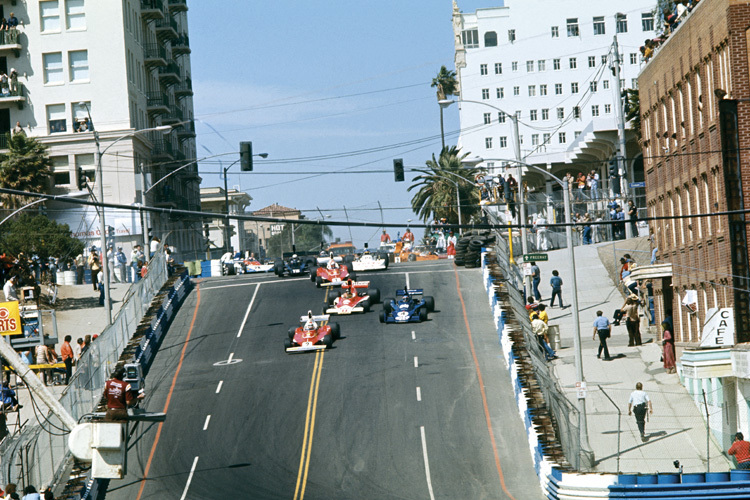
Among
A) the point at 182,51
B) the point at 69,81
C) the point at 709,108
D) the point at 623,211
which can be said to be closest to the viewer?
the point at 709,108

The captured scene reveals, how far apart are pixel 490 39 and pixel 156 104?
48.6m

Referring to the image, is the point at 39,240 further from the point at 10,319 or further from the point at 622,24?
the point at 622,24

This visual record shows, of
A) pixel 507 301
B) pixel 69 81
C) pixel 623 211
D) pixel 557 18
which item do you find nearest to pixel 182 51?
pixel 69 81

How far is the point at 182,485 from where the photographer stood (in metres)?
25.1

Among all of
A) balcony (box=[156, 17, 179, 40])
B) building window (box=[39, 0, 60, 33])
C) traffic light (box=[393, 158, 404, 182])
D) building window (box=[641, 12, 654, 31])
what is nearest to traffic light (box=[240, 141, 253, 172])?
traffic light (box=[393, 158, 404, 182])

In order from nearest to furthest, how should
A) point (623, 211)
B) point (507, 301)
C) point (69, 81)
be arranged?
1. point (507, 301)
2. point (623, 211)
3. point (69, 81)

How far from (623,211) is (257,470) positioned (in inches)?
1225

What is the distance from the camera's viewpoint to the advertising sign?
3203cm

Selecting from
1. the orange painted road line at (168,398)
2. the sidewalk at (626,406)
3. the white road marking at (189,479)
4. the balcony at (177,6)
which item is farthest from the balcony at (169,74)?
the white road marking at (189,479)

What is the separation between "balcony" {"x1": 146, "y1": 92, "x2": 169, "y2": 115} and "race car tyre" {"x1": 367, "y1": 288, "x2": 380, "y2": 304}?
42698 millimetres

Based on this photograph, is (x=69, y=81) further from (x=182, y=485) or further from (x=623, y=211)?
(x=182, y=485)

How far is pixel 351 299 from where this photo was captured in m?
41.7

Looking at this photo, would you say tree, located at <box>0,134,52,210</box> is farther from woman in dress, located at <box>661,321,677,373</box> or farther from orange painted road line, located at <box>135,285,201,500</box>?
woman in dress, located at <box>661,321,677,373</box>

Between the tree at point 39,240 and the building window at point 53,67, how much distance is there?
Answer: 53.8ft
